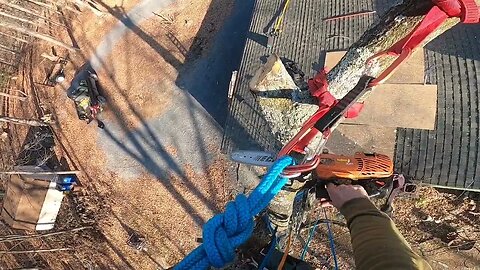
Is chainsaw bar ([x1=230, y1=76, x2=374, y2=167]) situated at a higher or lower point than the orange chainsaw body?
higher

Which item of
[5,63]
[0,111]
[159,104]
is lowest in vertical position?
[0,111]

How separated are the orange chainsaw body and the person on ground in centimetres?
91

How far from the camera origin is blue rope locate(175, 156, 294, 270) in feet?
9.95

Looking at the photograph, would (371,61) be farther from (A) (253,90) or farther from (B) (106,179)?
(B) (106,179)

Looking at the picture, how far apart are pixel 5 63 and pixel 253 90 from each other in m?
12.0

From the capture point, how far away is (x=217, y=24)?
12719 millimetres

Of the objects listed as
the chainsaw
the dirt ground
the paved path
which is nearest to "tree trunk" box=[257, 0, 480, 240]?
the chainsaw

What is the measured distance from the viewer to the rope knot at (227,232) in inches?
119

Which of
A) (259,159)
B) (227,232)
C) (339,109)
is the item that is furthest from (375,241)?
(259,159)

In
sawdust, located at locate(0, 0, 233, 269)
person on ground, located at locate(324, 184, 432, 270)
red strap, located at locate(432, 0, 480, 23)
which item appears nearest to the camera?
person on ground, located at locate(324, 184, 432, 270)

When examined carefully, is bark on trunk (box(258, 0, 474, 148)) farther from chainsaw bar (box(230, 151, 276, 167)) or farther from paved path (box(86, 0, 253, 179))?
paved path (box(86, 0, 253, 179))

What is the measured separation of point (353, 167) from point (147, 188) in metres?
7.63

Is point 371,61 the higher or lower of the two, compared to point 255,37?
higher

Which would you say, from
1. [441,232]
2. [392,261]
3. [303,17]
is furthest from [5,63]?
[392,261]
